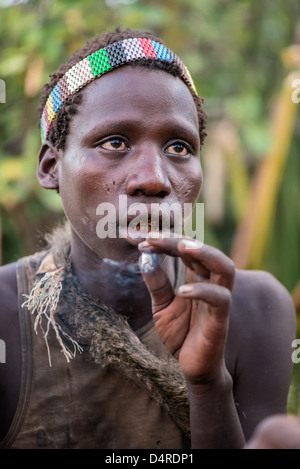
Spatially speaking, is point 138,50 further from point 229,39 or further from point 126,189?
point 229,39

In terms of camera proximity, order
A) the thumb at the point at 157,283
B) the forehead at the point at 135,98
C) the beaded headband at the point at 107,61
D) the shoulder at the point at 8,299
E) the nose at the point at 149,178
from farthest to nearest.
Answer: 1. the shoulder at the point at 8,299
2. the beaded headband at the point at 107,61
3. the forehead at the point at 135,98
4. the nose at the point at 149,178
5. the thumb at the point at 157,283

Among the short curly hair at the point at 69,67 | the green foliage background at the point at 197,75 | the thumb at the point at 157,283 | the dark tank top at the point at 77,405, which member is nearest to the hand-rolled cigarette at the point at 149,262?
the thumb at the point at 157,283

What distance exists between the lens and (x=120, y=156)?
1.75m

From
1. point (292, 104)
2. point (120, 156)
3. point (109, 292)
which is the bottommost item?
point (109, 292)

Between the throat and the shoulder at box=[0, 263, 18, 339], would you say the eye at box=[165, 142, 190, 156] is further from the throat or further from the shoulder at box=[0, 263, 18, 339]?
the shoulder at box=[0, 263, 18, 339]

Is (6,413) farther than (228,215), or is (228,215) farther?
(228,215)

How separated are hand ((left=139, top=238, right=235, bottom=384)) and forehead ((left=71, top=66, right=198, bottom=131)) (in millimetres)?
510

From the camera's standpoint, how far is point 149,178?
5.38ft

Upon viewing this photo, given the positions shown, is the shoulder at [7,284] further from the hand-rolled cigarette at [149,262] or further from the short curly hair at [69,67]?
the hand-rolled cigarette at [149,262]

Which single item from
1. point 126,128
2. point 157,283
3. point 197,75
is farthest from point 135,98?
point 197,75

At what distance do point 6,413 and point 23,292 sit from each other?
1.29ft

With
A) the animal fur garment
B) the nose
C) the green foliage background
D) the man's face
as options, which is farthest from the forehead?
the green foliage background

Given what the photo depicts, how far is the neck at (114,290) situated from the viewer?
194 centimetres
